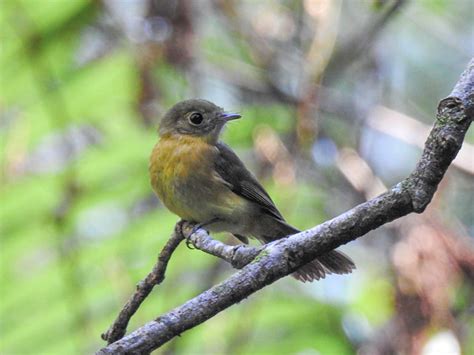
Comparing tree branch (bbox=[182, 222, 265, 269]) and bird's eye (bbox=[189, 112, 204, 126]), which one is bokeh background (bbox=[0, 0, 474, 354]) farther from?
tree branch (bbox=[182, 222, 265, 269])

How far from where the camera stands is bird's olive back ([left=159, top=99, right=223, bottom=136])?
15.0 feet

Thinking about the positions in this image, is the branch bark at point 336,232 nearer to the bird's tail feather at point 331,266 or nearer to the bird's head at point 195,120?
the bird's tail feather at point 331,266

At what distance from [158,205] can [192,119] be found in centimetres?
152

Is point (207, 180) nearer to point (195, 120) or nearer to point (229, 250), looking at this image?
point (195, 120)

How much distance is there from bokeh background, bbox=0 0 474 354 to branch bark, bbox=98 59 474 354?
224 cm

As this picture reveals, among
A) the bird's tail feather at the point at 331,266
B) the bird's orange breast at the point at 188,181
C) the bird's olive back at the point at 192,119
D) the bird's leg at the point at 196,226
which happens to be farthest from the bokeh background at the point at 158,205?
the bird's tail feather at the point at 331,266

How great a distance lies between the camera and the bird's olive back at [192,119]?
4566mm

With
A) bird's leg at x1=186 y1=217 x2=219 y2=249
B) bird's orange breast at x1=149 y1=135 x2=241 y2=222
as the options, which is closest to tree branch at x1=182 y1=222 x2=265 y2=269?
bird's leg at x1=186 y1=217 x2=219 y2=249

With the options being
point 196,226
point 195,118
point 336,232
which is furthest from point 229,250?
point 195,118

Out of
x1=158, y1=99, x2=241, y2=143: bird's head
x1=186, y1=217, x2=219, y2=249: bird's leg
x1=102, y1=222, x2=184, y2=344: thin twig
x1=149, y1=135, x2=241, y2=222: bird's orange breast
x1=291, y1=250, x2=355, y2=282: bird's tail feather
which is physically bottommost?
x1=102, y1=222, x2=184, y2=344: thin twig

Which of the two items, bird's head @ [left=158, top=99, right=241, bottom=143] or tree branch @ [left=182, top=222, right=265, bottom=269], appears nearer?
tree branch @ [left=182, top=222, right=265, bottom=269]

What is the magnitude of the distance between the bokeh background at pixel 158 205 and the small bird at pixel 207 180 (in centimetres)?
34

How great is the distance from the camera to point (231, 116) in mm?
4453

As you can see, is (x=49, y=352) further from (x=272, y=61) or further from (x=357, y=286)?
(x=272, y=61)
